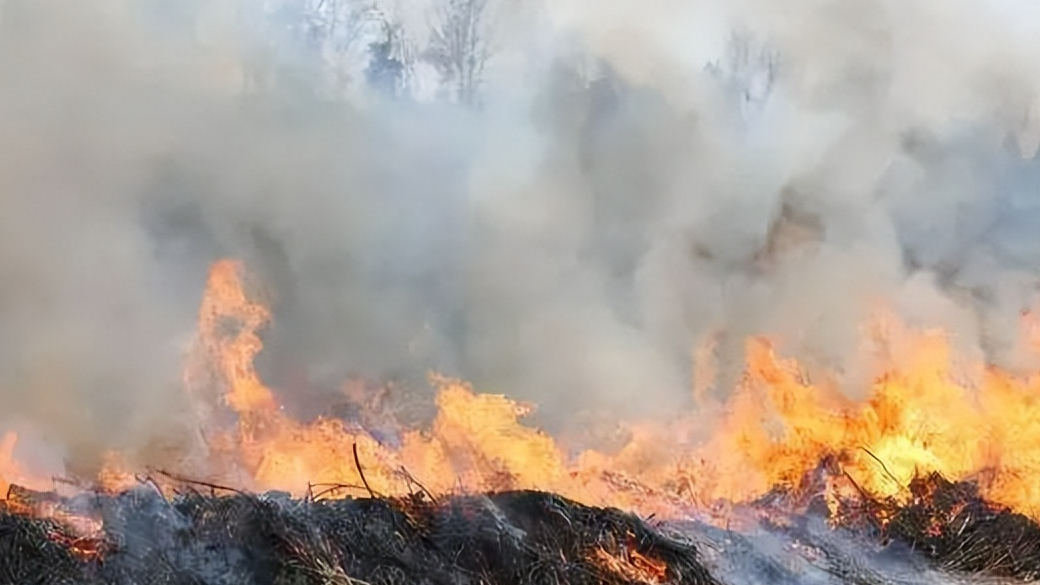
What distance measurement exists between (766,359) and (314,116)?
3.89m

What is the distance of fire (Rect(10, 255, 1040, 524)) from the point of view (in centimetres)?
764

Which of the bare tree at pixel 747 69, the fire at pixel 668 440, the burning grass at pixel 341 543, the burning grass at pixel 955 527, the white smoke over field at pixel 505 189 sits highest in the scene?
the bare tree at pixel 747 69

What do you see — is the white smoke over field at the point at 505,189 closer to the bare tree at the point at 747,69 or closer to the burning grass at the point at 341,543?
the bare tree at the point at 747,69

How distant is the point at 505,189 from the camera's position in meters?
8.72

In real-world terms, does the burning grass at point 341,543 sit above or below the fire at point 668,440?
below

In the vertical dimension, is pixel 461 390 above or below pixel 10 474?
above

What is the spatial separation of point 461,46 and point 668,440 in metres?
3.43

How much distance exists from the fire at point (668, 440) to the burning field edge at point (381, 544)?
49cm

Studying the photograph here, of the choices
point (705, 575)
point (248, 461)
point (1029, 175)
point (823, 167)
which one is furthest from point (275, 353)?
point (1029, 175)

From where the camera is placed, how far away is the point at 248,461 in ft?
25.2

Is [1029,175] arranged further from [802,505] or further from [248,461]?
[248,461]

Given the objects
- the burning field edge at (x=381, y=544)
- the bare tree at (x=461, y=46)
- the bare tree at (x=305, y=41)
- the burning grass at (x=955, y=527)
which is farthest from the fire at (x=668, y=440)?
the bare tree at (x=461, y=46)

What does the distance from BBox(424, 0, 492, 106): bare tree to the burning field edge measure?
3.43 meters

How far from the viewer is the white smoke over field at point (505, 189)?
308 inches
